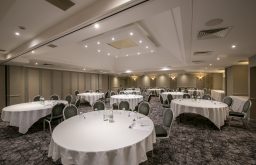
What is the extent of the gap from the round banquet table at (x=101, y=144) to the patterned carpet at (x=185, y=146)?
100cm

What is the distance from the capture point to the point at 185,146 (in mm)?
3592

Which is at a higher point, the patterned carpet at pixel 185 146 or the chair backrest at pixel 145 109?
the chair backrest at pixel 145 109

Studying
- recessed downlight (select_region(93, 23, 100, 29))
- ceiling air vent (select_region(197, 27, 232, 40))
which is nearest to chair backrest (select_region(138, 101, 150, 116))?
ceiling air vent (select_region(197, 27, 232, 40))

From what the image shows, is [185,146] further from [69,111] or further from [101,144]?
[69,111]

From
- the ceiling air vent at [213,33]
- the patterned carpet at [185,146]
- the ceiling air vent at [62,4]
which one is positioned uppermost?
the ceiling air vent at [62,4]

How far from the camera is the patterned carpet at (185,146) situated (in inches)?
117

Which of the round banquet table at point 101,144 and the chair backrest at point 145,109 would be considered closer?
the round banquet table at point 101,144

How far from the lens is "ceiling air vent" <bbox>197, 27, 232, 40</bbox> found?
330 cm

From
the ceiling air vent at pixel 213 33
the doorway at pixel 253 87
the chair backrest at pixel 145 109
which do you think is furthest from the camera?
the doorway at pixel 253 87

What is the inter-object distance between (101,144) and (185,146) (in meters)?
→ 2.75

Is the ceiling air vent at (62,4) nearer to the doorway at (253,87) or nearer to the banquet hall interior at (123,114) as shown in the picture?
the banquet hall interior at (123,114)

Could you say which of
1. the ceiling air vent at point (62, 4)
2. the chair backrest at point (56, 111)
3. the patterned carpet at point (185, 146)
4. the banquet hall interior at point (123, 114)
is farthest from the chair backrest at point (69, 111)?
the ceiling air vent at point (62, 4)

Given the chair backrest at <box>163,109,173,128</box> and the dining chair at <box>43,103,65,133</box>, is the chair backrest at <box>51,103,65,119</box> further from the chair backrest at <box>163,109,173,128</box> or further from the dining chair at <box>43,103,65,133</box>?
the chair backrest at <box>163,109,173,128</box>

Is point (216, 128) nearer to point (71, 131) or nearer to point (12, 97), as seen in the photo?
point (71, 131)
